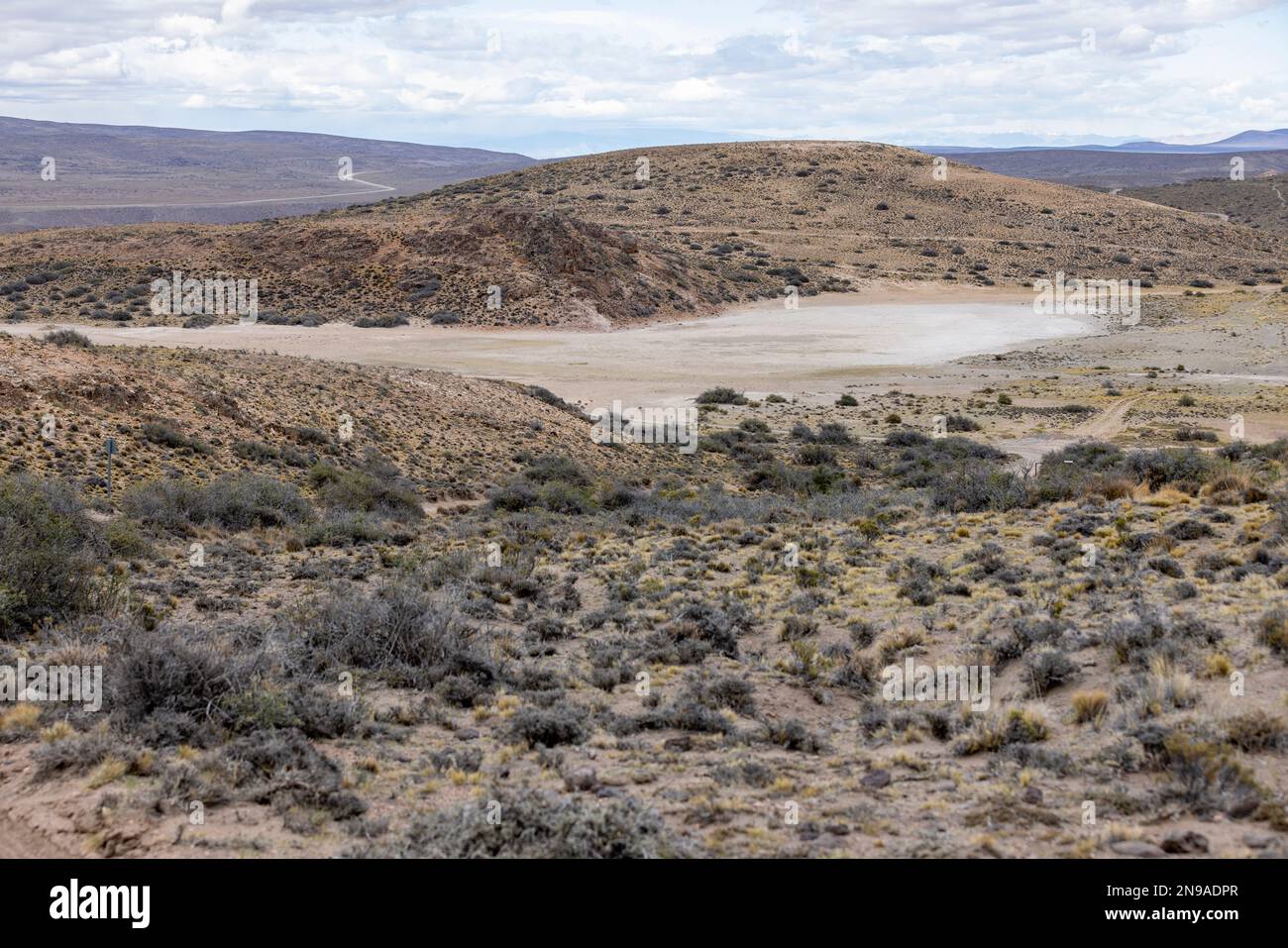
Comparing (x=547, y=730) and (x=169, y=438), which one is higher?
(x=169, y=438)

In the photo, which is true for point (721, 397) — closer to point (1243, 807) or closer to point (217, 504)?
point (217, 504)

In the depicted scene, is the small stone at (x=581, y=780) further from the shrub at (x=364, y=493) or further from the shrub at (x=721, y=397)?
the shrub at (x=721, y=397)

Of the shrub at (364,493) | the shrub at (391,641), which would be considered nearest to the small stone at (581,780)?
the shrub at (391,641)

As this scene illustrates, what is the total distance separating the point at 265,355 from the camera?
31203 millimetres

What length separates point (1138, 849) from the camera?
551 cm

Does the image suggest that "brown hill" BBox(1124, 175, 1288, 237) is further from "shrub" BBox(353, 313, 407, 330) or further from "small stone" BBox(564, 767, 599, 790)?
"small stone" BBox(564, 767, 599, 790)

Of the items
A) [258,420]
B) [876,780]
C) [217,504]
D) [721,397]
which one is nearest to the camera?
[876,780]

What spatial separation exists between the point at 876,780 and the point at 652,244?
58.4m

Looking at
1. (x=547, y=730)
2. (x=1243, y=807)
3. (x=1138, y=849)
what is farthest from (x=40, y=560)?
(x=1243, y=807)

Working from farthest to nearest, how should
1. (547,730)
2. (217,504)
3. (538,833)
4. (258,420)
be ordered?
(258,420) → (217,504) → (547,730) → (538,833)

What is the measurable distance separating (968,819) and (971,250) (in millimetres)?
74036

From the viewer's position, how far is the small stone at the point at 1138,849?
548 centimetres

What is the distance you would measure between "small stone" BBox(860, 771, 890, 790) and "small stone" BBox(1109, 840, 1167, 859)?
61.9 inches

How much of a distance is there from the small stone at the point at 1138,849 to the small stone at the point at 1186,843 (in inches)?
2.0
